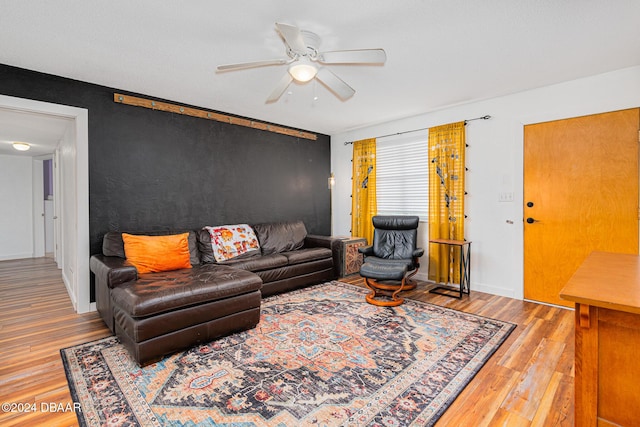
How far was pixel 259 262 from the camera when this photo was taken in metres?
3.65

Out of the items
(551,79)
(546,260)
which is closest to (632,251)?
(546,260)

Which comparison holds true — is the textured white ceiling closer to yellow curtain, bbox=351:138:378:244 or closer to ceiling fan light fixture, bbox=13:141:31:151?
yellow curtain, bbox=351:138:378:244

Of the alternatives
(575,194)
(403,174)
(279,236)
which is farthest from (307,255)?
(575,194)

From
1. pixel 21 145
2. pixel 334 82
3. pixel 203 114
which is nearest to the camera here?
pixel 334 82

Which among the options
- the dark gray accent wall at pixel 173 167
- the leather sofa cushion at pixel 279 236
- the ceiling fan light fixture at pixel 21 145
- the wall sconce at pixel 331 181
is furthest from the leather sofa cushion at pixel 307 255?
the ceiling fan light fixture at pixel 21 145

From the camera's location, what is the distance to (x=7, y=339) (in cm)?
255

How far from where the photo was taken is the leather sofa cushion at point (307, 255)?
3.97m

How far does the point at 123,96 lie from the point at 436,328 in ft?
13.4

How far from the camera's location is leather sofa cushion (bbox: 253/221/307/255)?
433 cm

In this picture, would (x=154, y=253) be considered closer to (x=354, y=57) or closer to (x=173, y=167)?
(x=173, y=167)

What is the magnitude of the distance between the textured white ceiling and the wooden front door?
584 mm

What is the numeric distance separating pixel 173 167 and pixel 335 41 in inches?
102

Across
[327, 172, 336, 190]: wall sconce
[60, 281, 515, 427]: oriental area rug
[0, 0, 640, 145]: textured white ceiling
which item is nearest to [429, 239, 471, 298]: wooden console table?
[60, 281, 515, 427]: oriental area rug

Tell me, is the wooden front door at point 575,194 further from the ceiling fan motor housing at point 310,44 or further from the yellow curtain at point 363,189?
the ceiling fan motor housing at point 310,44
